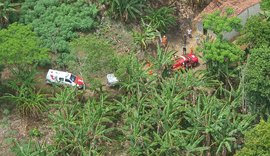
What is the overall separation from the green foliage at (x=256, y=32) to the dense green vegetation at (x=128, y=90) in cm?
11

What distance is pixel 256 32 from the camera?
6431cm

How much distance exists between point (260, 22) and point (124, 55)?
16.2 m

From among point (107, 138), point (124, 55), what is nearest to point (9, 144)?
point (107, 138)

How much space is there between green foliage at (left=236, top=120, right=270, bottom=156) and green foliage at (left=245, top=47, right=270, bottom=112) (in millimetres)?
5779

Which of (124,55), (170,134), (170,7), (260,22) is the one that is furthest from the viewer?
(170,7)

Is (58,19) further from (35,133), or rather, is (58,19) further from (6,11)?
(35,133)

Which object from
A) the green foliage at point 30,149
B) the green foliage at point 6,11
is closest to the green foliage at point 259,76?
the green foliage at point 30,149

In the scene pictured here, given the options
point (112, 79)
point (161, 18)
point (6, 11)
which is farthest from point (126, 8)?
point (6, 11)

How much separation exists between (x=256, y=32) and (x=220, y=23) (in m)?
3.99

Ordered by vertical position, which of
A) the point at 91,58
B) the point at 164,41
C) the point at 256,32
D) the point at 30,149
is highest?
the point at 256,32

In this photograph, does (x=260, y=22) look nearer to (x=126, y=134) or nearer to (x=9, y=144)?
(x=126, y=134)

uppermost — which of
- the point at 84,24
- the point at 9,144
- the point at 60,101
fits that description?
the point at 84,24

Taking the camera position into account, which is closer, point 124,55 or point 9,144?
point 9,144

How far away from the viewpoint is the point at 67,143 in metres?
61.9
